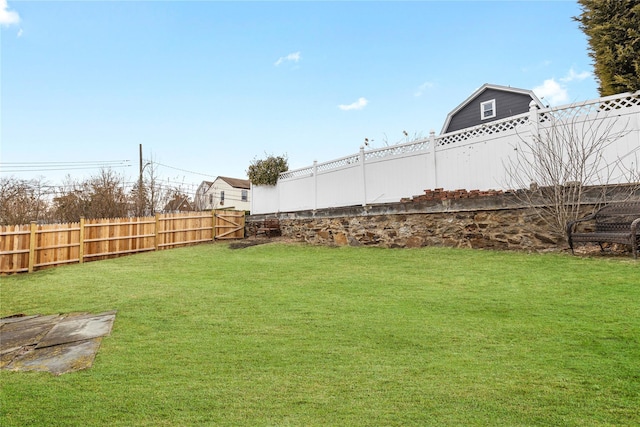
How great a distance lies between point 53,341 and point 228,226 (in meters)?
11.6

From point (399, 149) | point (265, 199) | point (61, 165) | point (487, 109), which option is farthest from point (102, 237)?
point (487, 109)

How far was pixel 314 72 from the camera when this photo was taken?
11797 millimetres

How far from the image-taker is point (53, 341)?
10.2ft

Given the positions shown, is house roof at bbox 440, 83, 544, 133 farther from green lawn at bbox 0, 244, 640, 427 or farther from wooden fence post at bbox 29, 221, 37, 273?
wooden fence post at bbox 29, 221, 37, 273

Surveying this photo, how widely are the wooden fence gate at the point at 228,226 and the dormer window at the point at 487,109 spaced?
13092 mm

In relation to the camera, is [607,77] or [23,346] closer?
[23,346]

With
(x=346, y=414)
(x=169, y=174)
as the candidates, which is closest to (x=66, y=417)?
(x=346, y=414)

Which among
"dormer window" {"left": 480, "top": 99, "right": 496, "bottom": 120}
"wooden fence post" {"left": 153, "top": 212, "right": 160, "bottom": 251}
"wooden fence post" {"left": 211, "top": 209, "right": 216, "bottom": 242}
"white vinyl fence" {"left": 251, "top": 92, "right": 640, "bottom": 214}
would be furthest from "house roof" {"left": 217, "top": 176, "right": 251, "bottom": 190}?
"dormer window" {"left": 480, "top": 99, "right": 496, "bottom": 120}

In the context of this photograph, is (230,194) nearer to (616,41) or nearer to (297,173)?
(297,173)

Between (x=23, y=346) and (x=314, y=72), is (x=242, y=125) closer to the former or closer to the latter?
(x=314, y=72)

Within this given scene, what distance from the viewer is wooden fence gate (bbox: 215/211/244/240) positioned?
14.4m

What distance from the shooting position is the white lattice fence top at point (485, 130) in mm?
6617

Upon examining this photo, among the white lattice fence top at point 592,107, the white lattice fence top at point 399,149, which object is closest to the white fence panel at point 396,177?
the white lattice fence top at point 399,149

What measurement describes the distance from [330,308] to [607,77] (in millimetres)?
7393
